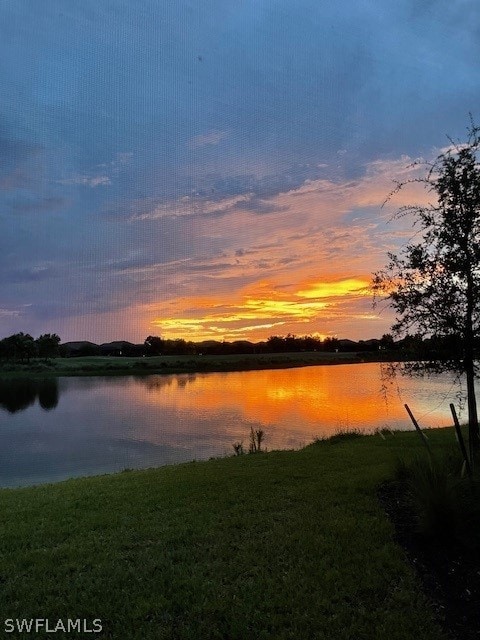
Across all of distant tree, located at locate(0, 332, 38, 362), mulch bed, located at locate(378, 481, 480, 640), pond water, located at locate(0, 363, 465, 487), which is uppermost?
distant tree, located at locate(0, 332, 38, 362)

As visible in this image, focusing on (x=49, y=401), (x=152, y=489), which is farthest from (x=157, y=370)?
(x=152, y=489)

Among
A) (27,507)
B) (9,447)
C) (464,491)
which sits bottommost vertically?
(9,447)

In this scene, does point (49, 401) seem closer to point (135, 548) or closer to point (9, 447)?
point (9, 447)

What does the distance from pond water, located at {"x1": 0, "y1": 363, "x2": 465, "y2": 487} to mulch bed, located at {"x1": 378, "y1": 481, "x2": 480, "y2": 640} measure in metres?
7.66

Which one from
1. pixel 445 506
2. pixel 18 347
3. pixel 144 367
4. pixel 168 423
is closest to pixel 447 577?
pixel 445 506

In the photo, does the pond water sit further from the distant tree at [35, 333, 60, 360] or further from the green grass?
the distant tree at [35, 333, 60, 360]

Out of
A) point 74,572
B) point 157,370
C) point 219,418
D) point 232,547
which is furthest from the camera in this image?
point 157,370

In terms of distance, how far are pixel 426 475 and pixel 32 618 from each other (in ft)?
16.4

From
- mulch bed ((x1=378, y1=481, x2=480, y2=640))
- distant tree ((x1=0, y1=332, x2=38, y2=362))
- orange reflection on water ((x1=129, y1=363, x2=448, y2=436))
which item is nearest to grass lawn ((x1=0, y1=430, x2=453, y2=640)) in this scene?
mulch bed ((x1=378, y1=481, x2=480, y2=640))

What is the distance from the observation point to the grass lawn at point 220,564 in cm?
435

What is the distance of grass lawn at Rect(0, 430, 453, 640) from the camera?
14.3 feet

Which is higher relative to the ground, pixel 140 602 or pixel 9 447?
pixel 140 602

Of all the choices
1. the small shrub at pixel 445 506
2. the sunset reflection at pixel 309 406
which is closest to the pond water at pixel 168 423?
the sunset reflection at pixel 309 406

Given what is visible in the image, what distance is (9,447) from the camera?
887 inches
